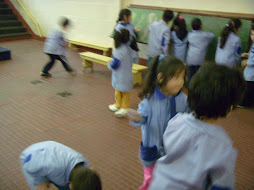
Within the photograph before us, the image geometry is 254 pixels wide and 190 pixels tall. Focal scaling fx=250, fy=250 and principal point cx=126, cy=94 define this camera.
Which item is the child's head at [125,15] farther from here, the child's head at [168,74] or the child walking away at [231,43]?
the child's head at [168,74]

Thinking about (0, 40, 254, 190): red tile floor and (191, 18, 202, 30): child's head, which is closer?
(0, 40, 254, 190): red tile floor

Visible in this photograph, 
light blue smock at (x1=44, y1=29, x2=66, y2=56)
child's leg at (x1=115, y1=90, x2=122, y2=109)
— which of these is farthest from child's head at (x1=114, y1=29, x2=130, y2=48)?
light blue smock at (x1=44, y1=29, x2=66, y2=56)

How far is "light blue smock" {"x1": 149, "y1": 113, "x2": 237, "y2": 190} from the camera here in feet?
3.26

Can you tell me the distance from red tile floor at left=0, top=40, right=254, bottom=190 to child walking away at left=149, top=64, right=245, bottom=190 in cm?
158

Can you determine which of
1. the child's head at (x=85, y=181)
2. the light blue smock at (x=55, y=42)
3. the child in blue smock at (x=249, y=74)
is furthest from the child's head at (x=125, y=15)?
the child's head at (x=85, y=181)

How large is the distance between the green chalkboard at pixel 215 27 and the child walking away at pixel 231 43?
0.74 ft

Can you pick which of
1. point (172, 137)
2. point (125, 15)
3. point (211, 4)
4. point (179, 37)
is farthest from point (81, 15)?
point (172, 137)

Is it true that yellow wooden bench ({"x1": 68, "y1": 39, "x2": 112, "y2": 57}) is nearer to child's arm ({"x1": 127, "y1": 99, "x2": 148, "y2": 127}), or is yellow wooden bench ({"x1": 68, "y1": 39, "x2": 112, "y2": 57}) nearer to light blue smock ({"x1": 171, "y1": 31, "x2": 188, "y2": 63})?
light blue smock ({"x1": 171, "y1": 31, "x2": 188, "y2": 63})

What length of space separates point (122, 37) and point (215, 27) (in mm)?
2205

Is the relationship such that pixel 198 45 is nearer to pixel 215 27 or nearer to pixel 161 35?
pixel 215 27

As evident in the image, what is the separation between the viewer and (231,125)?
154 inches

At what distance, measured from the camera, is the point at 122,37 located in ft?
11.8

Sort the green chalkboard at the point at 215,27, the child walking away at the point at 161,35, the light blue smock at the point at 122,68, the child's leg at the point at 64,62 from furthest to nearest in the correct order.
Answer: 1. the child's leg at the point at 64,62
2. the child walking away at the point at 161,35
3. the green chalkboard at the point at 215,27
4. the light blue smock at the point at 122,68

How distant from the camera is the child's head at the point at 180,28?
4980 mm
